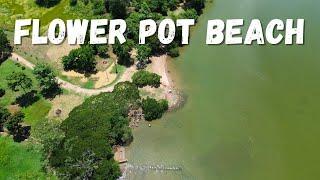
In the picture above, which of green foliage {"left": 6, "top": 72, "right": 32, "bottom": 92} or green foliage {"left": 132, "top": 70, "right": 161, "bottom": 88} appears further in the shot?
green foliage {"left": 132, "top": 70, "right": 161, "bottom": 88}

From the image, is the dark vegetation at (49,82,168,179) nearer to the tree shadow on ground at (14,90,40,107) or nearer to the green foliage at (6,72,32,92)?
the tree shadow on ground at (14,90,40,107)

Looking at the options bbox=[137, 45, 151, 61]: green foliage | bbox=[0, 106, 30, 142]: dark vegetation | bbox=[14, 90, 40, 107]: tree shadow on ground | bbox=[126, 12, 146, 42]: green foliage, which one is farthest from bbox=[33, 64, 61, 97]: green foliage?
bbox=[126, 12, 146, 42]: green foliage

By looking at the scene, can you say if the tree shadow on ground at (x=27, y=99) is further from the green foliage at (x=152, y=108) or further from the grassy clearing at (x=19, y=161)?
the green foliage at (x=152, y=108)

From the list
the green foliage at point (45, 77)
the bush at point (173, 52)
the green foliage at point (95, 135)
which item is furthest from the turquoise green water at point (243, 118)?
the green foliage at point (45, 77)

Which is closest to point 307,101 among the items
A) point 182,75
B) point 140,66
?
point 182,75

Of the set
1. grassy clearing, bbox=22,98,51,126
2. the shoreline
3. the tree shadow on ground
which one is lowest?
grassy clearing, bbox=22,98,51,126

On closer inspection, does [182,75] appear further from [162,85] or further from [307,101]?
[307,101]
